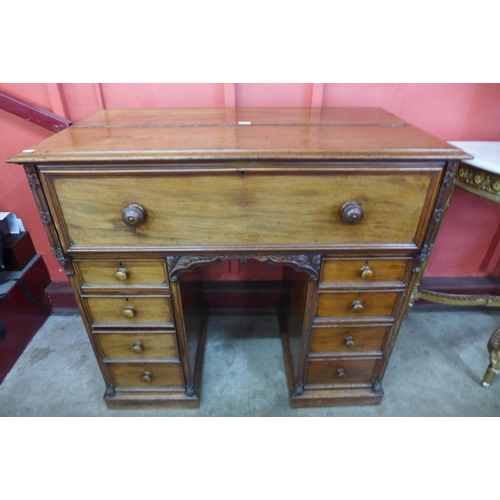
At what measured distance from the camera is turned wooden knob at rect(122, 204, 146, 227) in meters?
0.97

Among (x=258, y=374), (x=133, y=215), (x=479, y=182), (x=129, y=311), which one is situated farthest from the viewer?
(x=258, y=374)

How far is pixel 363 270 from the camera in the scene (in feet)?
3.74

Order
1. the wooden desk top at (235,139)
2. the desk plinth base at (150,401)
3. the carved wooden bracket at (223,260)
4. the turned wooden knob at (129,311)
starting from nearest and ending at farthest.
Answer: the wooden desk top at (235,139) < the carved wooden bracket at (223,260) < the turned wooden knob at (129,311) < the desk plinth base at (150,401)

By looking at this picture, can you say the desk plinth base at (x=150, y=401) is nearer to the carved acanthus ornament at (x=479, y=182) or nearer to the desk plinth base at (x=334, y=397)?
the desk plinth base at (x=334, y=397)

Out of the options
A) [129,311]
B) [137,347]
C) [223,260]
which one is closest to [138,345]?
[137,347]

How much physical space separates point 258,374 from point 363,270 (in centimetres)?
79

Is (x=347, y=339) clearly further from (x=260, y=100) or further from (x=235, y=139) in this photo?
(x=260, y=100)

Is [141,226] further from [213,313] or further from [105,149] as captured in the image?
[213,313]

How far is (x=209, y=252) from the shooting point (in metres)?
1.09

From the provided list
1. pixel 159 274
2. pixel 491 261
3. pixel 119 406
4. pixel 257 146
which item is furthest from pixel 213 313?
pixel 491 261

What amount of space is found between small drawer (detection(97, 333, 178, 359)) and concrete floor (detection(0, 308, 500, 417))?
1.02 ft

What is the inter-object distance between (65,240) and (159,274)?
30cm

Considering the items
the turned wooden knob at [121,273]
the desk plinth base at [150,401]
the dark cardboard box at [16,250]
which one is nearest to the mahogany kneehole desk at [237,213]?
the turned wooden knob at [121,273]

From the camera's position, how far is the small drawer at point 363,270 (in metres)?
1.13
